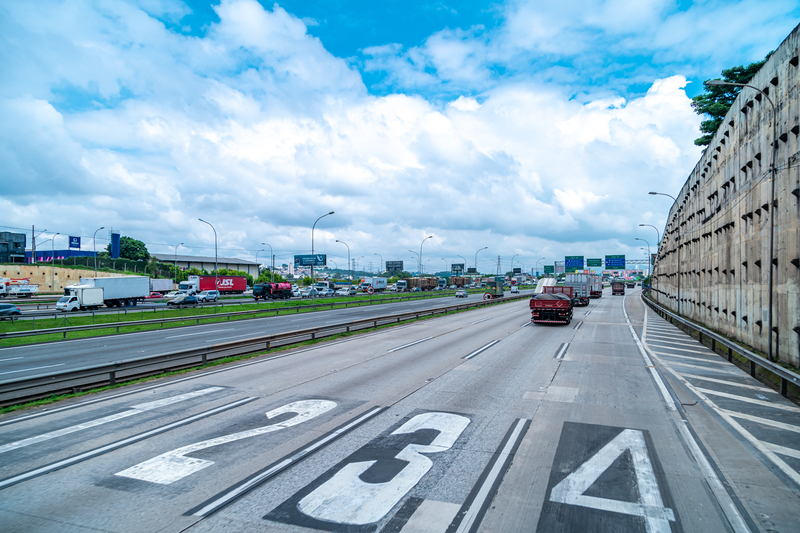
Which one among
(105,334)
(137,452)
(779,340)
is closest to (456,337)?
(779,340)

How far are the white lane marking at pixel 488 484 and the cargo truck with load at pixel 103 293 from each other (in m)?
47.5

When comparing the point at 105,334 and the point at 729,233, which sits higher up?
the point at 729,233

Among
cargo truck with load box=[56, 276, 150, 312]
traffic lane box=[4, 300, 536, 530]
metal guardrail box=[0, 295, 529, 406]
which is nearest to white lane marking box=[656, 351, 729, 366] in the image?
traffic lane box=[4, 300, 536, 530]

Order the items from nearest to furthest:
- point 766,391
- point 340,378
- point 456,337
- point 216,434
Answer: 1. point 216,434
2. point 766,391
3. point 340,378
4. point 456,337

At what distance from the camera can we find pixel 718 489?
5.64 m

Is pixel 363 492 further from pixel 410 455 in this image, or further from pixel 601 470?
pixel 601 470

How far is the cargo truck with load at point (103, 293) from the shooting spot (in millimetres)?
41625

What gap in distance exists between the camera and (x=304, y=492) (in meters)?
5.44

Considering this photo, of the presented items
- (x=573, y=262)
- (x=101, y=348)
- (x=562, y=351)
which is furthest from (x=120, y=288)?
(x=573, y=262)

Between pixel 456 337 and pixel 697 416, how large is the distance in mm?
12722

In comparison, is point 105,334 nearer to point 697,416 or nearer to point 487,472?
point 487,472

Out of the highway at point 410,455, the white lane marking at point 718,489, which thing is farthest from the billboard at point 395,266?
the white lane marking at point 718,489

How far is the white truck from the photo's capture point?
46.2 metres

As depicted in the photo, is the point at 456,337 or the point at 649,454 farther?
the point at 456,337
